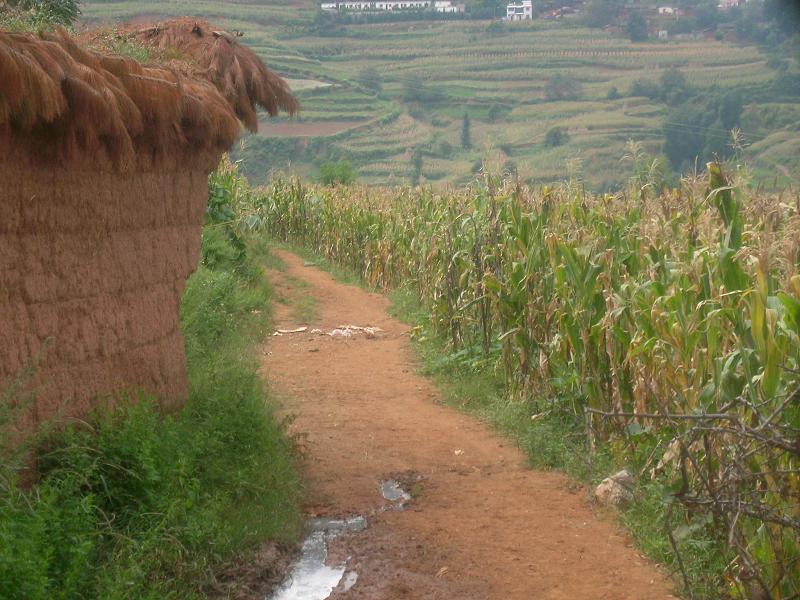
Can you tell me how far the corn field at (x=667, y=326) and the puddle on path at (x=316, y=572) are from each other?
1.64m

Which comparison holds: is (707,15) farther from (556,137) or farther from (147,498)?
(147,498)

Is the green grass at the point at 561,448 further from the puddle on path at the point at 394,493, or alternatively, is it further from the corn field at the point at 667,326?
the puddle on path at the point at 394,493

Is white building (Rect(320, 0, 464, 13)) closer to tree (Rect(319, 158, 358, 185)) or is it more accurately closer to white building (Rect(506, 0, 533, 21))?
white building (Rect(506, 0, 533, 21))

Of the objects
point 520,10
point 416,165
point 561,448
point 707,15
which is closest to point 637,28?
point 707,15

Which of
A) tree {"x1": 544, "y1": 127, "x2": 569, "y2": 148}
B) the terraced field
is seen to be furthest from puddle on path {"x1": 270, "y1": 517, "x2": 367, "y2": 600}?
tree {"x1": 544, "y1": 127, "x2": 569, "y2": 148}

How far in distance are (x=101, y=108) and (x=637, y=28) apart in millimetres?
40752

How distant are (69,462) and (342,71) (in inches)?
1643

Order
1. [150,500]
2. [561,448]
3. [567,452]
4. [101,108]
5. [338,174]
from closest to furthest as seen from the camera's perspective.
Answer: [101,108], [150,500], [567,452], [561,448], [338,174]

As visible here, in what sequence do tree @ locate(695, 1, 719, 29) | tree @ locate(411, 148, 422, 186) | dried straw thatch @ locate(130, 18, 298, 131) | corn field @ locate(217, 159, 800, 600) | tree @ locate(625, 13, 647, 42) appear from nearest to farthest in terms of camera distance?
corn field @ locate(217, 159, 800, 600) → dried straw thatch @ locate(130, 18, 298, 131) → tree @ locate(411, 148, 422, 186) → tree @ locate(695, 1, 719, 29) → tree @ locate(625, 13, 647, 42)

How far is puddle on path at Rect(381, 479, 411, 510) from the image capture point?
248 inches

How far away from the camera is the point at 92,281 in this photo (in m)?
5.17

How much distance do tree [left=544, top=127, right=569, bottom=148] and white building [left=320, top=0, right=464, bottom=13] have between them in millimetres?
24817

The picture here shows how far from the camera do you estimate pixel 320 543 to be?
556 centimetres

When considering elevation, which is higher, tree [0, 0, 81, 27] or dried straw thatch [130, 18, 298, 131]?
tree [0, 0, 81, 27]
